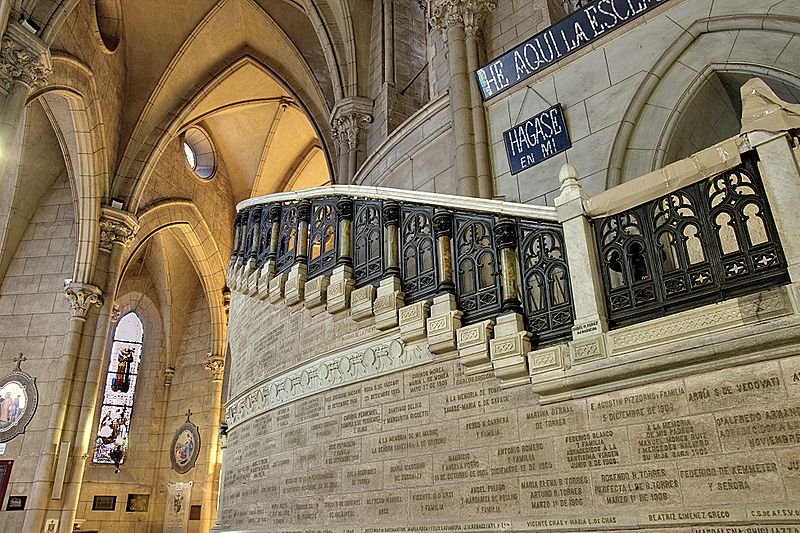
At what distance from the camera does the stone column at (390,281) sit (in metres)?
4.84

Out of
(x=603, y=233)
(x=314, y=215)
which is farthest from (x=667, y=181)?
(x=314, y=215)

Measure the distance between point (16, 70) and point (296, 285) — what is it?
23.9ft

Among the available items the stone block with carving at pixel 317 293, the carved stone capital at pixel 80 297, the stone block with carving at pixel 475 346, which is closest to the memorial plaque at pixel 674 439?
the stone block with carving at pixel 475 346

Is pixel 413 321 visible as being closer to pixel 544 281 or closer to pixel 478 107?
pixel 544 281

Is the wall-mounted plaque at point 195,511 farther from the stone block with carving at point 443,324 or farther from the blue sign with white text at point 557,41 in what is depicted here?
the stone block with carving at point 443,324

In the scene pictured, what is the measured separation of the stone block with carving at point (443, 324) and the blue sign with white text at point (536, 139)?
332 cm

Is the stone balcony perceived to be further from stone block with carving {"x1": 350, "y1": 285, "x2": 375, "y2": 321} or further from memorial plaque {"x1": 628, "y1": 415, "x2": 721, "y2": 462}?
memorial plaque {"x1": 628, "y1": 415, "x2": 721, "y2": 462}

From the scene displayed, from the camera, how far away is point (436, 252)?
477cm

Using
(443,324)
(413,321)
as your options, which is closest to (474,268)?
(443,324)

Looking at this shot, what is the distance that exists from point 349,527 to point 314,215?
3.14m

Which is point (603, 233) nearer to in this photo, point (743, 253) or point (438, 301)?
point (743, 253)

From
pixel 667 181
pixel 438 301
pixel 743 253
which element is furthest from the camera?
pixel 438 301

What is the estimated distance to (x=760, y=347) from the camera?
3.03 meters

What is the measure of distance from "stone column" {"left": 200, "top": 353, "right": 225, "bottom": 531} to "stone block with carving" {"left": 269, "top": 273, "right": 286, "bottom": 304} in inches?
588
